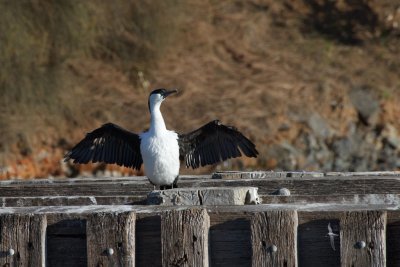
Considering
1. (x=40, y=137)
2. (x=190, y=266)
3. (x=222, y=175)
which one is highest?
(x=40, y=137)

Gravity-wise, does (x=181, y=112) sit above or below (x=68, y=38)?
below

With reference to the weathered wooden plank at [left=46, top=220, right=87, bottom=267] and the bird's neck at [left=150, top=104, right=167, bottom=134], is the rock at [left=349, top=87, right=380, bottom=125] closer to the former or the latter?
the bird's neck at [left=150, top=104, right=167, bottom=134]

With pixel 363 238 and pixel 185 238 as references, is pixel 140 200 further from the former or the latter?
pixel 363 238

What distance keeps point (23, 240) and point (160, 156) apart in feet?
12.6

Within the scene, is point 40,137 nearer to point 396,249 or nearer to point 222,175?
point 222,175

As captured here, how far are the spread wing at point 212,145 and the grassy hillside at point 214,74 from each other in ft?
18.9

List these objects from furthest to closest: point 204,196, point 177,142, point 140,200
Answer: point 177,142 < point 140,200 < point 204,196

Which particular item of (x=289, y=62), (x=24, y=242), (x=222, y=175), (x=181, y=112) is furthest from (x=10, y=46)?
(x=24, y=242)

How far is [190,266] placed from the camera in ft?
12.6

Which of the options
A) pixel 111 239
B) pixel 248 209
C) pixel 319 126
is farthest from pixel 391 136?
pixel 111 239

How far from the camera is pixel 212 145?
333 inches

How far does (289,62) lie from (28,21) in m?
4.12

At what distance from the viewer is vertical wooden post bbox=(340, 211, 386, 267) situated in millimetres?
3711

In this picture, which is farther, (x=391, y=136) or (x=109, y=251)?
(x=391, y=136)
